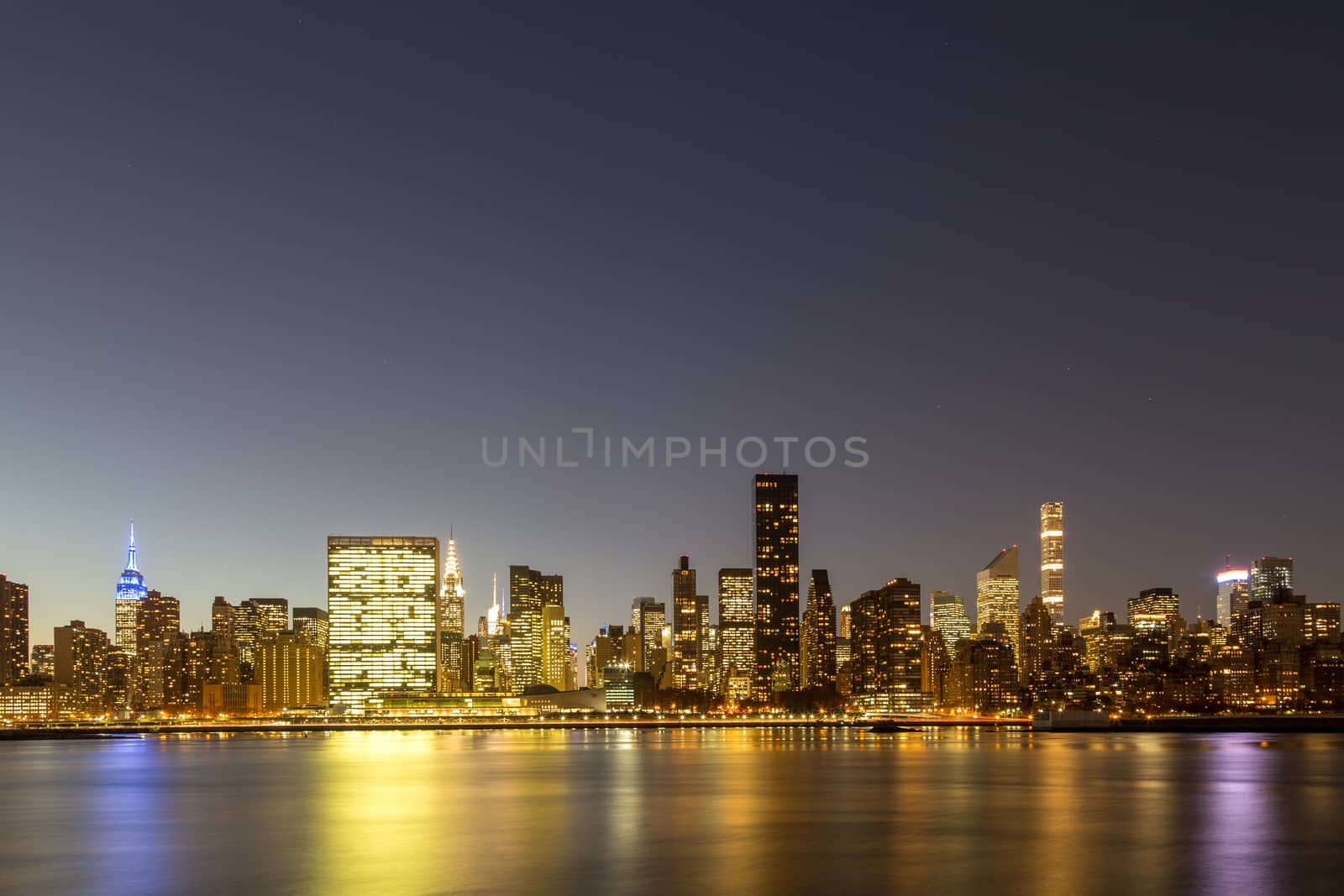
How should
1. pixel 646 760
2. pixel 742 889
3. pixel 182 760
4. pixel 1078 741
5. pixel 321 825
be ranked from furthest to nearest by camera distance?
pixel 1078 741
pixel 182 760
pixel 646 760
pixel 321 825
pixel 742 889

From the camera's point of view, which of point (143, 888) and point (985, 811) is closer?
point (143, 888)

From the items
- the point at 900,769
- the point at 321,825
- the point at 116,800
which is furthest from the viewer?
the point at 900,769

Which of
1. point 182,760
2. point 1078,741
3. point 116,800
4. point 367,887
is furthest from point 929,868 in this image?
point 1078,741

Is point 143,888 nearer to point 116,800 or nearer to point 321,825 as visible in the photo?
point 321,825

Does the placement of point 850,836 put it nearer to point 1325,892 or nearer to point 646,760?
point 1325,892

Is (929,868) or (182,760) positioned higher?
(929,868)

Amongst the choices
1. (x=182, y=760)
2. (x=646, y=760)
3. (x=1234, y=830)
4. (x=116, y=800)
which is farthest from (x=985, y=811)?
(x=182, y=760)
